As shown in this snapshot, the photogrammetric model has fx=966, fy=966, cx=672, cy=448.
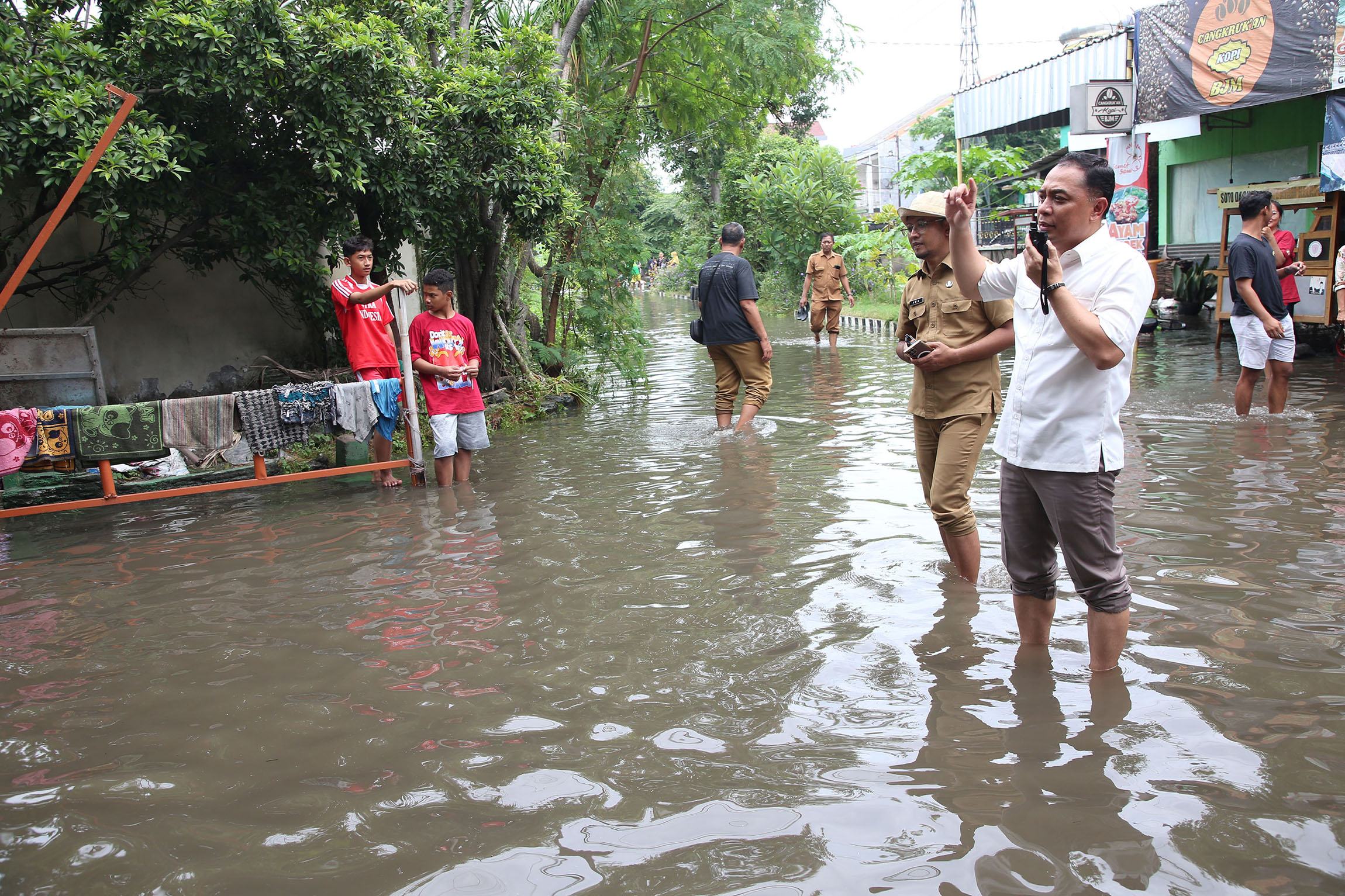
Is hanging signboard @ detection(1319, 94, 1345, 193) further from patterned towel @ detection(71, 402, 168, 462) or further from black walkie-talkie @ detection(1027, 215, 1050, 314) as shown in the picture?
patterned towel @ detection(71, 402, 168, 462)

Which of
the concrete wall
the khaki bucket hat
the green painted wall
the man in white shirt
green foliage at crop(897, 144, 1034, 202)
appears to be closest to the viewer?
the man in white shirt

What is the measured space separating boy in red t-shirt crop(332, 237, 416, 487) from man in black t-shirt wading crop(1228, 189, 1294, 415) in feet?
21.4

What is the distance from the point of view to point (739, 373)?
366 inches

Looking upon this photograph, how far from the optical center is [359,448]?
783cm

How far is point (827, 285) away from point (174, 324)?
9900 millimetres

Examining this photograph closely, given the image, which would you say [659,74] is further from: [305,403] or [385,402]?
[305,403]

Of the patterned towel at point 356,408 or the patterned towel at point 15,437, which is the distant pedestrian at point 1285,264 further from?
the patterned towel at point 15,437

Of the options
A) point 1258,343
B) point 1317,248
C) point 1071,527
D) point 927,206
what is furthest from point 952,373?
point 1317,248

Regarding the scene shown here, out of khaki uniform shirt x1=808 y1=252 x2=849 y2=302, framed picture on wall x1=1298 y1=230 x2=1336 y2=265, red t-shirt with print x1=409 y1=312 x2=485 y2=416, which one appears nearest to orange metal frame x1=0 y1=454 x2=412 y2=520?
red t-shirt with print x1=409 y1=312 x2=485 y2=416

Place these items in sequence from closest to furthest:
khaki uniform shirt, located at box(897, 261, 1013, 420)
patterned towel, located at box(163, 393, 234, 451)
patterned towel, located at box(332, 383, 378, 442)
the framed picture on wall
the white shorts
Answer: khaki uniform shirt, located at box(897, 261, 1013, 420) → patterned towel, located at box(163, 393, 234, 451) → patterned towel, located at box(332, 383, 378, 442) → the white shorts → the framed picture on wall

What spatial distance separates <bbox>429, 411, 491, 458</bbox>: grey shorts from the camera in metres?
7.56

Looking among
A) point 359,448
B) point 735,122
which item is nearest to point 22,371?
point 359,448

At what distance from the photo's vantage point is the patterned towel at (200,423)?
7012 millimetres

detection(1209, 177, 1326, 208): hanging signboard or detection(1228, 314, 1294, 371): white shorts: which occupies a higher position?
detection(1209, 177, 1326, 208): hanging signboard
